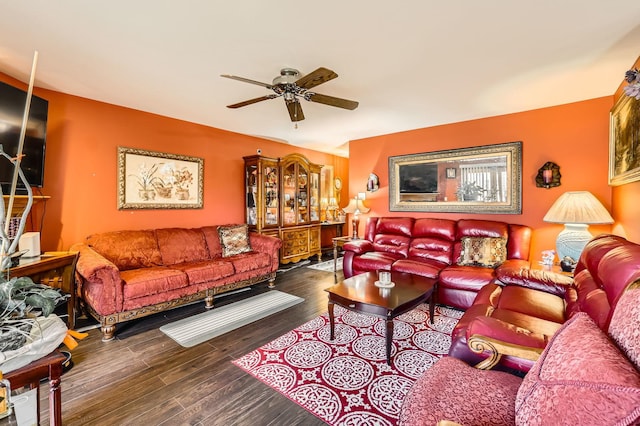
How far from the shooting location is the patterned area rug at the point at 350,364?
1.81 meters

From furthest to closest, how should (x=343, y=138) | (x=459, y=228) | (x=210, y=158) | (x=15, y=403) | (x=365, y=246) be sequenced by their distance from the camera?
(x=343, y=138)
(x=210, y=158)
(x=365, y=246)
(x=459, y=228)
(x=15, y=403)

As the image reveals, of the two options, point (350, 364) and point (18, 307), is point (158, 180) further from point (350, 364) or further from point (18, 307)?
point (350, 364)

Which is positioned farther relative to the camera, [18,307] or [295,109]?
[295,109]

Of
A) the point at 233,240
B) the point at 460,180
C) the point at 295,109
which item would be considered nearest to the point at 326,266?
the point at 233,240

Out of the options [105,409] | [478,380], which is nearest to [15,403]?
[105,409]

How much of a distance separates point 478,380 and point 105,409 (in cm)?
223

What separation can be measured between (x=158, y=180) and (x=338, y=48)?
10.3ft

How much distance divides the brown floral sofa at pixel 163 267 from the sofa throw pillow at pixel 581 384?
126 inches

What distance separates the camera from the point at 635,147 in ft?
7.63

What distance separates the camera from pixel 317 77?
2291 millimetres

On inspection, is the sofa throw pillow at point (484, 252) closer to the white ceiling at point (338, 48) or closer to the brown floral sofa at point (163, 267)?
the white ceiling at point (338, 48)

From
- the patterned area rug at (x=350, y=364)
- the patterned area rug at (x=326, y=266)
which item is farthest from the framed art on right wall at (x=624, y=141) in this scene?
the patterned area rug at (x=326, y=266)

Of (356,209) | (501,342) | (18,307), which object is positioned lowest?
(501,342)

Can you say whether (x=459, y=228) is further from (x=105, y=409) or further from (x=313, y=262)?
(x=105, y=409)
